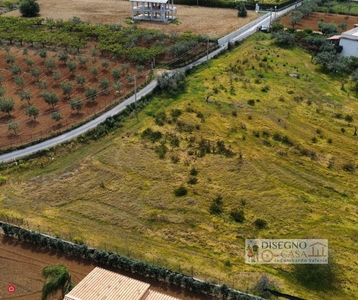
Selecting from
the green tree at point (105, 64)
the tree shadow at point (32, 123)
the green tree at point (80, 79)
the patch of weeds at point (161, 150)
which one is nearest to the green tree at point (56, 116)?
the tree shadow at point (32, 123)

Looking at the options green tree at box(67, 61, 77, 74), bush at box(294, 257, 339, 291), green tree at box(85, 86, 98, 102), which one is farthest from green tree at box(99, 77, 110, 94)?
bush at box(294, 257, 339, 291)

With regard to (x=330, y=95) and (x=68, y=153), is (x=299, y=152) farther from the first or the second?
(x=68, y=153)

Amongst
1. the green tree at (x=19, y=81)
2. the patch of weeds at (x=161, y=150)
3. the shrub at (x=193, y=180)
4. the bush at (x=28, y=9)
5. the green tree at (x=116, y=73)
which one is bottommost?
the shrub at (x=193, y=180)

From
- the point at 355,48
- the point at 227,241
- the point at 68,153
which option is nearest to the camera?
the point at 227,241

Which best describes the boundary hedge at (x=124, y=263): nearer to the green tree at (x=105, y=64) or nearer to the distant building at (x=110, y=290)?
the distant building at (x=110, y=290)

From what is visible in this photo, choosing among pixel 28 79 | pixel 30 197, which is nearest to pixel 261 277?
pixel 30 197

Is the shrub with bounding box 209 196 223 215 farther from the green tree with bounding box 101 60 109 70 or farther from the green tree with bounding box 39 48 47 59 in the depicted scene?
the green tree with bounding box 39 48 47 59
